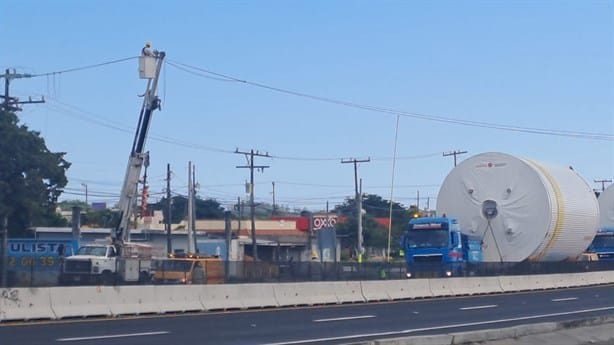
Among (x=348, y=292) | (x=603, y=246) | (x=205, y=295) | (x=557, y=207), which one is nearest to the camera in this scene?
(x=205, y=295)

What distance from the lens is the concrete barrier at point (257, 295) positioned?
30688mm

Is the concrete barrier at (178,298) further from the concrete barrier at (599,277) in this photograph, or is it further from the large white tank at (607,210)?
the large white tank at (607,210)

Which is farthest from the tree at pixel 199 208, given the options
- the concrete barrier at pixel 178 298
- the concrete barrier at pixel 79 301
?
the concrete barrier at pixel 79 301

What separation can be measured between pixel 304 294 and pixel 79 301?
32.2 ft

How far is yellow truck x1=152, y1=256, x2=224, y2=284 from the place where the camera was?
3991cm

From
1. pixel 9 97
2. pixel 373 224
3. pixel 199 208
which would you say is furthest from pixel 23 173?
pixel 199 208

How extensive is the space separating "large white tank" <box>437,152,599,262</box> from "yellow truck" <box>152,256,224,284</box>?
13.1m

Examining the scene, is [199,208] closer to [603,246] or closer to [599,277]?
[603,246]

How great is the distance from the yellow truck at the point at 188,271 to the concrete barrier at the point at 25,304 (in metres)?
14.1

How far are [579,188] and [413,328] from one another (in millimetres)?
32259

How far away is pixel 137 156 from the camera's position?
4384 centimetres

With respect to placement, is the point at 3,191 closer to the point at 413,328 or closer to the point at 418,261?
the point at 418,261

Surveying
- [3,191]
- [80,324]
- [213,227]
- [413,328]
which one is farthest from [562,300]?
[213,227]

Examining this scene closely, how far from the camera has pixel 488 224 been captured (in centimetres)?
4866
